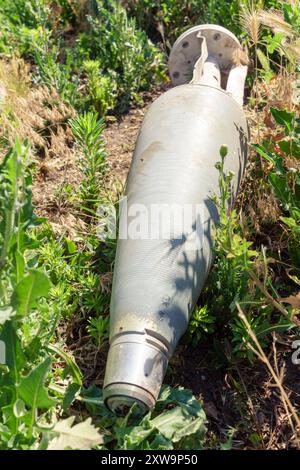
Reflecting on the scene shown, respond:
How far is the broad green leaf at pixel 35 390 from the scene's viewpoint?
2061 millimetres

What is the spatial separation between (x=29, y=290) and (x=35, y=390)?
0.31 m

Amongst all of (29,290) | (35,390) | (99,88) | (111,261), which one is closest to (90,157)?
(111,261)

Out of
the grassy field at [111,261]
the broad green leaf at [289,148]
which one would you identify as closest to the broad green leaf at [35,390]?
the grassy field at [111,261]

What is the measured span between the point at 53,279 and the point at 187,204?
0.70 meters

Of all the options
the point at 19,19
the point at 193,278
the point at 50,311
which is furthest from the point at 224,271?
the point at 19,19

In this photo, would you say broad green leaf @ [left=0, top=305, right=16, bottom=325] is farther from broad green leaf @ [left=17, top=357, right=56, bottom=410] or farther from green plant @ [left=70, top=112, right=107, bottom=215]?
green plant @ [left=70, top=112, right=107, bottom=215]

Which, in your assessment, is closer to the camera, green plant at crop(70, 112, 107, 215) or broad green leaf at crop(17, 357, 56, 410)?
broad green leaf at crop(17, 357, 56, 410)

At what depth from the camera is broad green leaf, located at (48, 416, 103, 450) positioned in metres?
2.09

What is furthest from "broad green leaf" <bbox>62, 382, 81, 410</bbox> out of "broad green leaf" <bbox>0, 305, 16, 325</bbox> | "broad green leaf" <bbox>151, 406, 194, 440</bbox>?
"broad green leaf" <bbox>0, 305, 16, 325</bbox>

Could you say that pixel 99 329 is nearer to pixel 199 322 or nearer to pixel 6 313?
pixel 199 322

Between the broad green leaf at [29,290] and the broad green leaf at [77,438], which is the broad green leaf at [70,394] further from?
the broad green leaf at [29,290]

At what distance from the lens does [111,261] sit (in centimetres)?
284

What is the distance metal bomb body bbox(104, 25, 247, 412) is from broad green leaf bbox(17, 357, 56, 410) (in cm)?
19

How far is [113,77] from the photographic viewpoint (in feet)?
12.2
